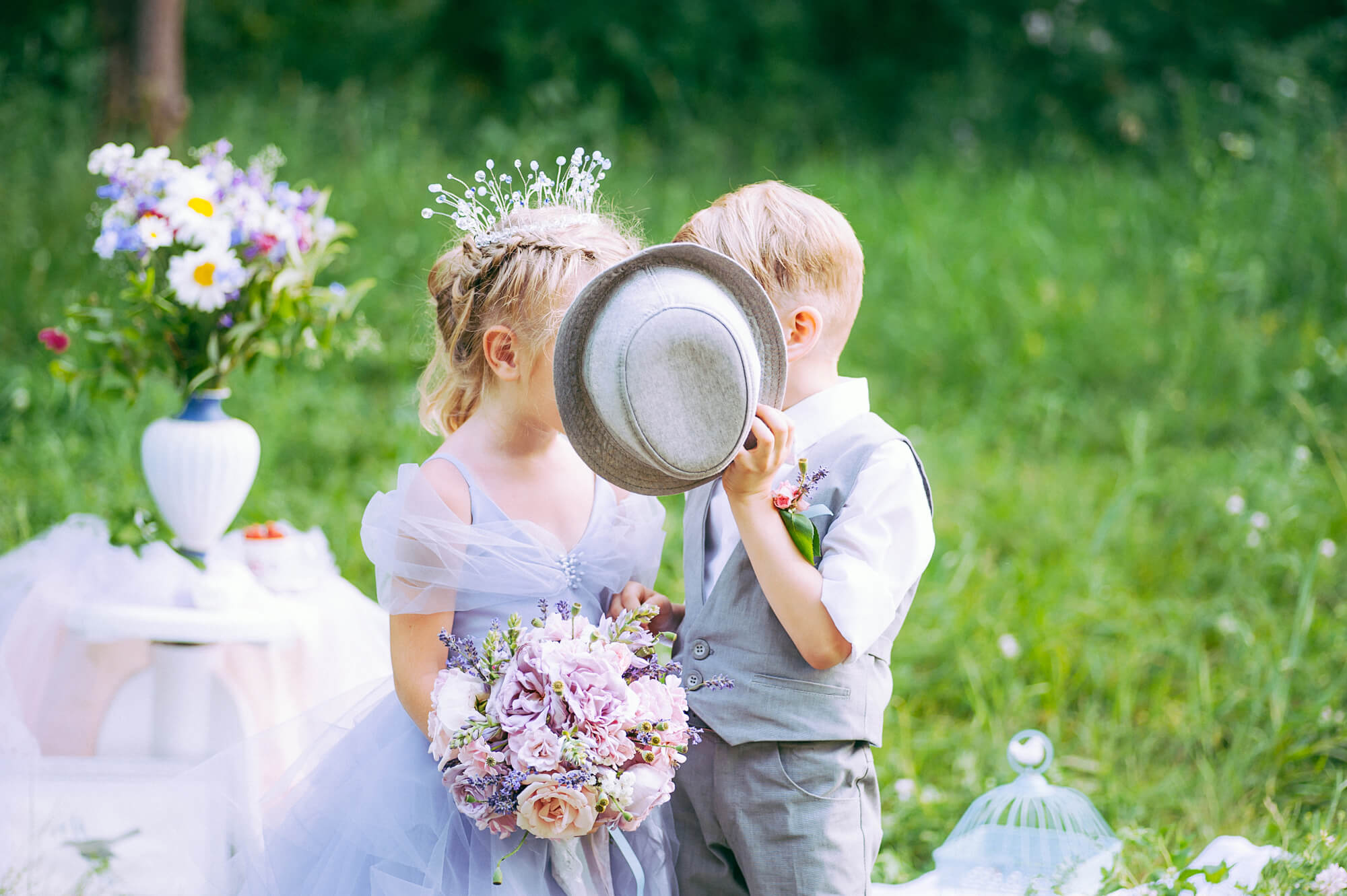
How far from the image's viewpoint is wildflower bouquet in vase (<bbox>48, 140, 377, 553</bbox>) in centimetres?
279

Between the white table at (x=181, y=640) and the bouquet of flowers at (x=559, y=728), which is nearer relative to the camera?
the bouquet of flowers at (x=559, y=728)

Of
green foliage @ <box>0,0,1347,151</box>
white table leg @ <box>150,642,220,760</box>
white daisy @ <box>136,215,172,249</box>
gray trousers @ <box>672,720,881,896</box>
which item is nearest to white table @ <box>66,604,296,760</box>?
white table leg @ <box>150,642,220,760</box>

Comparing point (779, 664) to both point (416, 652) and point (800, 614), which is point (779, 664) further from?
point (416, 652)

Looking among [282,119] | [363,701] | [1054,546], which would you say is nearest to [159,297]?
[363,701]

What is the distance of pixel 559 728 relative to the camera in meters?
1.56

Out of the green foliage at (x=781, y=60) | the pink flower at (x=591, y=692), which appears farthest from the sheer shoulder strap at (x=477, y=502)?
the green foliage at (x=781, y=60)

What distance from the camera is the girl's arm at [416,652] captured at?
1.93m

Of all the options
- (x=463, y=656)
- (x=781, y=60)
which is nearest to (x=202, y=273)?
(x=463, y=656)

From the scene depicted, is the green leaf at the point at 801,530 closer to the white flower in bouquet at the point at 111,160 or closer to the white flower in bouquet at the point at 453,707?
the white flower in bouquet at the point at 453,707

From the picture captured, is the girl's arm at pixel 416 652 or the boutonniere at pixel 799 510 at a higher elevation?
the boutonniere at pixel 799 510

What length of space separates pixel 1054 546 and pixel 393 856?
119 inches

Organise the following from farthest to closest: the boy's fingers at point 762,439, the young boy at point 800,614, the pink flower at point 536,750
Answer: the young boy at point 800,614 → the boy's fingers at point 762,439 → the pink flower at point 536,750

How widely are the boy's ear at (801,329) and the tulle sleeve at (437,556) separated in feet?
1.77

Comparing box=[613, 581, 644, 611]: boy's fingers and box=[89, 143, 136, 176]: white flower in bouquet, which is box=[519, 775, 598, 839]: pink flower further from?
box=[89, 143, 136, 176]: white flower in bouquet
